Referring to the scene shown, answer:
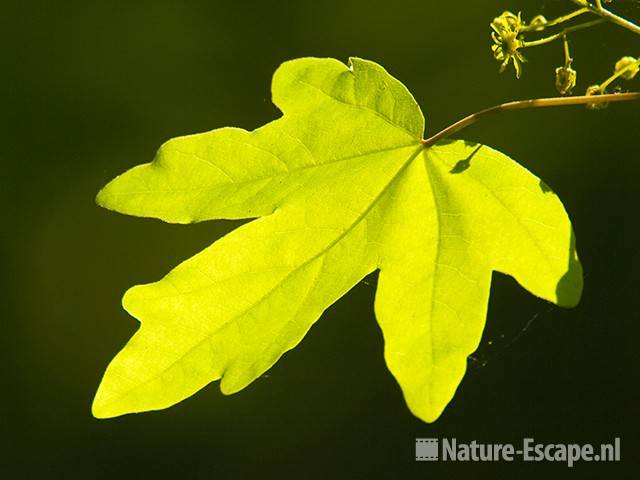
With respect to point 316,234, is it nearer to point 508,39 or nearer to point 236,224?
point 508,39

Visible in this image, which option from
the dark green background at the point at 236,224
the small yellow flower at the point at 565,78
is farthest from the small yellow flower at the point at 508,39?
the dark green background at the point at 236,224

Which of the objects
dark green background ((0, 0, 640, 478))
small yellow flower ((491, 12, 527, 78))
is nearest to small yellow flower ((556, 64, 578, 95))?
small yellow flower ((491, 12, 527, 78))

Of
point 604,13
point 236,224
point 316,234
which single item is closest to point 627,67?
point 604,13

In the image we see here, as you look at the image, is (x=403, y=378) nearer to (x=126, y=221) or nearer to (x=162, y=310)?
(x=162, y=310)

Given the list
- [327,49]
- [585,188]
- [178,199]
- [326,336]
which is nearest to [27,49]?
[327,49]

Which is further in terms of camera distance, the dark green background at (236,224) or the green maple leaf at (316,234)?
the dark green background at (236,224)

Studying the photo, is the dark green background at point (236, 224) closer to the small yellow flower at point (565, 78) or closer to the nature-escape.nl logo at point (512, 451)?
the nature-escape.nl logo at point (512, 451)

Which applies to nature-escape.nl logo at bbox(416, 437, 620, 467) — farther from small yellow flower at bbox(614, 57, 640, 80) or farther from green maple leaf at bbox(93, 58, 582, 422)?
small yellow flower at bbox(614, 57, 640, 80)
